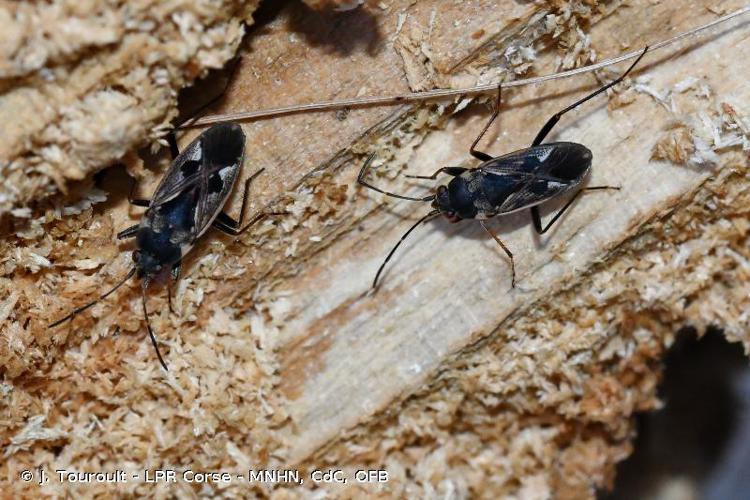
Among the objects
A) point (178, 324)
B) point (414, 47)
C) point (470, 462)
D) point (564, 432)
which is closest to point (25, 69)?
point (178, 324)

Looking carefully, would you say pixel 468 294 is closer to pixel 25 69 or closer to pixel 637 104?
pixel 637 104

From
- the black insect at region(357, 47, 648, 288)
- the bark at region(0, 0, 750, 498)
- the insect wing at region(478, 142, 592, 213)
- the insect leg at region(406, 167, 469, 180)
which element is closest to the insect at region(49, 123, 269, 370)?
the bark at region(0, 0, 750, 498)

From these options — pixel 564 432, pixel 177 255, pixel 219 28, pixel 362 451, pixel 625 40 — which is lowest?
pixel 564 432

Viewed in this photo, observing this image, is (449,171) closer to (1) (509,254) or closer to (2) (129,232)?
(1) (509,254)

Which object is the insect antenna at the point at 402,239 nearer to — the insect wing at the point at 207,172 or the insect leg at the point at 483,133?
the insect leg at the point at 483,133

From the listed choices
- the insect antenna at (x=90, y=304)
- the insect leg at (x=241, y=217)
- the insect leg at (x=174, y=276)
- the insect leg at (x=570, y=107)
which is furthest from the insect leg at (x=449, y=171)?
the insect antenna at (x=90, y=304)

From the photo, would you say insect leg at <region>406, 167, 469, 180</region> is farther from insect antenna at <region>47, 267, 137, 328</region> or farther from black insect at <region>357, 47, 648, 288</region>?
insect antenna at <region>47, 267, 137, 328</region>

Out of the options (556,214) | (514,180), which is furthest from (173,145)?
(556,214)
